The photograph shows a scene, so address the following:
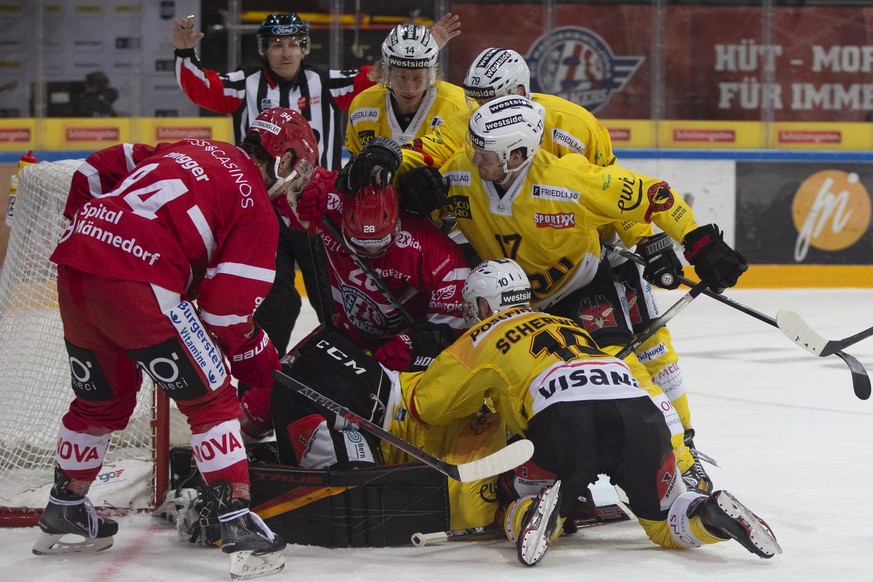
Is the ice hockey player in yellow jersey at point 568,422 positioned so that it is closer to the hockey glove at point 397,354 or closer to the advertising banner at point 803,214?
the hockey glove at point 397,354

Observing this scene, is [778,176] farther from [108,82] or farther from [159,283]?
[159,283]

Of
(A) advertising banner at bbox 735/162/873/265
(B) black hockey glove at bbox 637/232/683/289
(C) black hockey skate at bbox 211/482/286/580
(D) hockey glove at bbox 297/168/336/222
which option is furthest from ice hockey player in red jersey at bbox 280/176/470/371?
(A) advertising banner at bbox 735/162/873/265

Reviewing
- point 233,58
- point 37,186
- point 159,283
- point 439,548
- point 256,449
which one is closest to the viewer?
point 159,283

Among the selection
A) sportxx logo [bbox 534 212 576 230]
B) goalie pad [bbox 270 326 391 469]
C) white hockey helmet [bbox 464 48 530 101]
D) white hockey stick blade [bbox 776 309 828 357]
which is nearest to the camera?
goalie pad [bbox 270 326 391 469]

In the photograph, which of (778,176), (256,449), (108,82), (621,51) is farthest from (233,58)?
(256,449)

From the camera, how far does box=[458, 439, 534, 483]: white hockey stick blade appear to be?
2709 millimetres

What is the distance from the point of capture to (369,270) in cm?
342

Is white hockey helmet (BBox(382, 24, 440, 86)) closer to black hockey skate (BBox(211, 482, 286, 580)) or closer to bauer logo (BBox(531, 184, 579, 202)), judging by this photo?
bauer logo (BBox(531, 184, 579, 202))

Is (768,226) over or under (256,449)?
over

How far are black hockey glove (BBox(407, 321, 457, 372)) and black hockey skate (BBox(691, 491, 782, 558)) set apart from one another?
2.83ft

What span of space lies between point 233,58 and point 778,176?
11.8ft

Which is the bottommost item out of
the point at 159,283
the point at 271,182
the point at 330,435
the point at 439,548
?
the point at 439,548

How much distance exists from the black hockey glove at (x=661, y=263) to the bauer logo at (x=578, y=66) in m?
5.11

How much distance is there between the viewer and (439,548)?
9.64ft
